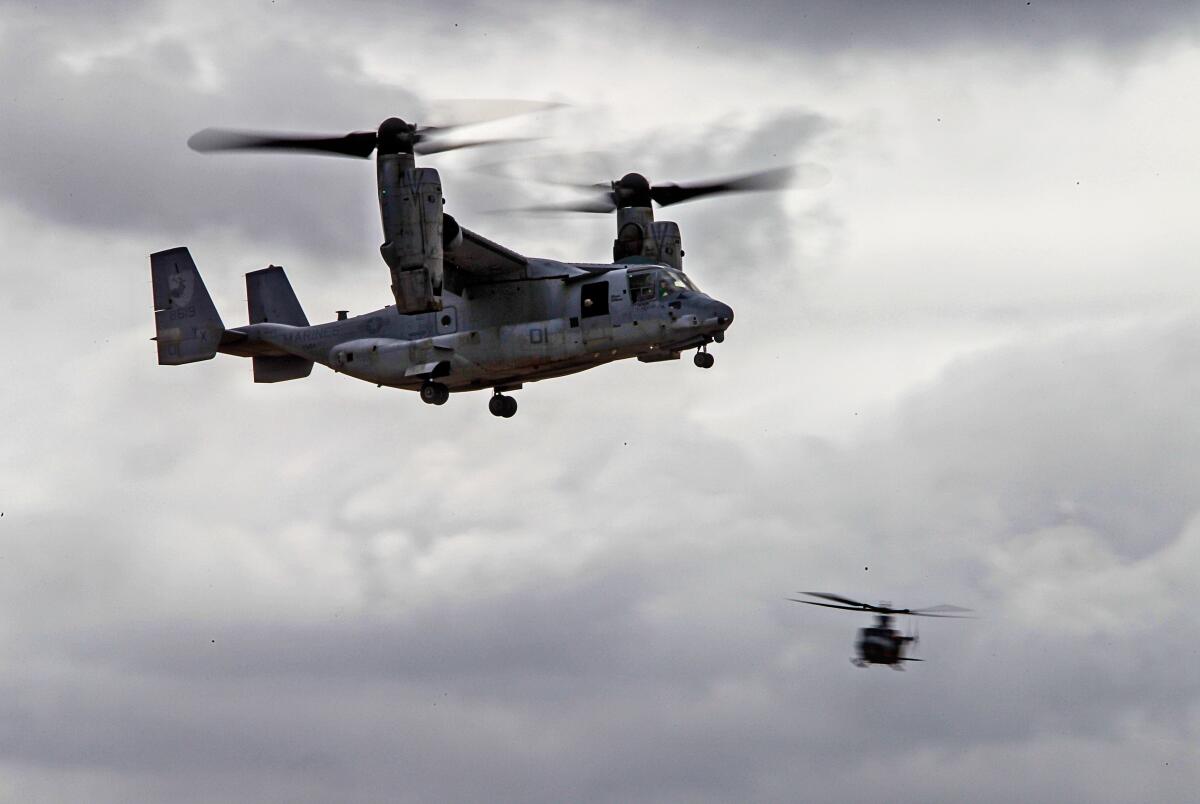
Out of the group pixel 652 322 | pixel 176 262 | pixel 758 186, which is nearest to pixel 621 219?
pixel 758 186

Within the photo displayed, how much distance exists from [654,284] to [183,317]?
16.2 metres

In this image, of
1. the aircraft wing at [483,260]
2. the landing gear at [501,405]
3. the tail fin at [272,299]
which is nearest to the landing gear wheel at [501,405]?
the landing gear at [501,405]

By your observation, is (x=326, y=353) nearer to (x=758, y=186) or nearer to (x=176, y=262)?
(x=176, y=262)

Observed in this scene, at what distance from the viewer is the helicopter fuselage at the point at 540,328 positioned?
67.2 m

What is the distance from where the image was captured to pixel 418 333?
69625 millimetres

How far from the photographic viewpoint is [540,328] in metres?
67.9

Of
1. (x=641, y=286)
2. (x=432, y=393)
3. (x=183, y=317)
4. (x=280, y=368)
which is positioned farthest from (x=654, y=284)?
(x=183, y=317)

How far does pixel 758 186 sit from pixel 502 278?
12.3 metres

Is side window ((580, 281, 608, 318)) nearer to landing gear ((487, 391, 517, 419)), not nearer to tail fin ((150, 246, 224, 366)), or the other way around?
landing gear ((487, 391, 517, 419))

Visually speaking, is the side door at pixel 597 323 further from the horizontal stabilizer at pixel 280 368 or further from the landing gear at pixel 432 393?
the horizontal stabilizer at pixel 280 368

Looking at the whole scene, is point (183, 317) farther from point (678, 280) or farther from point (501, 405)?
point (678, 280)

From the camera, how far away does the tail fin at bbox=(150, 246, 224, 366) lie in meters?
73.0

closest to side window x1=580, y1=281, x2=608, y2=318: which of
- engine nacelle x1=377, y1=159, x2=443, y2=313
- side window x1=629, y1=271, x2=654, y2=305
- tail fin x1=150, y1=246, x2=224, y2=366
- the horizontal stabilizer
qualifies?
side window x1=629, y1=271, x2=654, y2=305

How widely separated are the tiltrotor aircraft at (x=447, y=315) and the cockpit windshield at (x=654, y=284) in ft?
0.10
